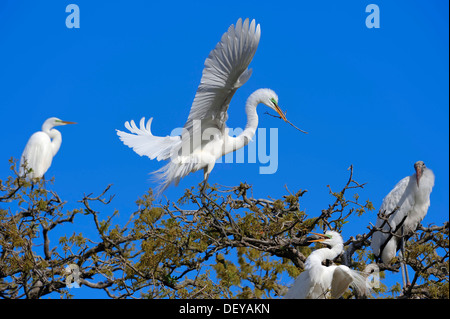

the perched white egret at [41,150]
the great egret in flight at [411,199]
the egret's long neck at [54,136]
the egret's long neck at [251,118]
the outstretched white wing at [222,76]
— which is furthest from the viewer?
the egret's long neck at [54,136]

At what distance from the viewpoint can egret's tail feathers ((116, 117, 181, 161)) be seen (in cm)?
663

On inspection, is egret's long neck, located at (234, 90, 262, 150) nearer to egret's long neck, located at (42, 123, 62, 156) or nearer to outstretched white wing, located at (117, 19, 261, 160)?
outstretched white wing, located at (117, 19, 261, 160)

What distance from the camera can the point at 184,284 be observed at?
5578 millimetres

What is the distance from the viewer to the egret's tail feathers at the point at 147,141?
6.63m

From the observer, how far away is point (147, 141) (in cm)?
685

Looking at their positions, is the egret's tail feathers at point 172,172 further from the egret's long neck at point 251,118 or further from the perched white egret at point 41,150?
the perched white egret at point 41,150

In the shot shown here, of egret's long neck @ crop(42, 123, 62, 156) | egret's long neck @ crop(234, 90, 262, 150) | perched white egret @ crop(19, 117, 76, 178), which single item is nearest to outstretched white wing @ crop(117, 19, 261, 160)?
egret's long neck @ crop(234, 90, 262, 150)

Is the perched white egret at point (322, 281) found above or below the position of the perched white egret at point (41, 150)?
below

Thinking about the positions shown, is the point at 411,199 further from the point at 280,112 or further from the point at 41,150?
the point at 41,150

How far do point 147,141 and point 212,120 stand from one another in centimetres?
81

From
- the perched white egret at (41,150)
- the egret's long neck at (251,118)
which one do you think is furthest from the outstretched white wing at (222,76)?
the perched white egret at (41,150)

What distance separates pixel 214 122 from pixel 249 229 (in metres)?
1.67
